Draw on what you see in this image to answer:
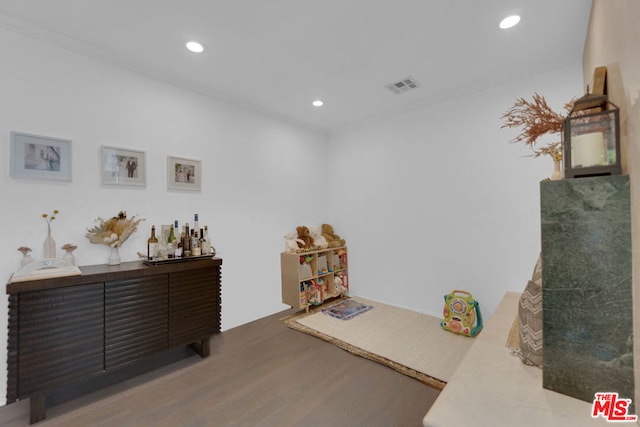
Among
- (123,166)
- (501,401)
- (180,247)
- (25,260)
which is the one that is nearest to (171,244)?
(180,247)

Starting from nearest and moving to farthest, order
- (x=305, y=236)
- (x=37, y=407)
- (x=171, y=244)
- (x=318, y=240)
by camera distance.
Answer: (x=37, y=407), (x=171, y=244), (x=305, y=236), (x=318, y=240)

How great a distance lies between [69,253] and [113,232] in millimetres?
306

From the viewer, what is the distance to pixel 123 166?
7.88 feet

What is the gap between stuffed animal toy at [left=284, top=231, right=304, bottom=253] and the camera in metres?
3.63

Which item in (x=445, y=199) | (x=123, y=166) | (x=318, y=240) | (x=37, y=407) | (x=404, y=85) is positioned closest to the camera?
(x=37, y=407)

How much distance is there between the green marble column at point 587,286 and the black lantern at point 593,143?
0.23 feet

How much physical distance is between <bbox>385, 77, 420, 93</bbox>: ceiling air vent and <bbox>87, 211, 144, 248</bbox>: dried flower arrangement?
9.37 ft

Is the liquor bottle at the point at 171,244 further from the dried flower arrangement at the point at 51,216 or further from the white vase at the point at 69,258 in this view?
the dried flower arrangement at the point at 51,216

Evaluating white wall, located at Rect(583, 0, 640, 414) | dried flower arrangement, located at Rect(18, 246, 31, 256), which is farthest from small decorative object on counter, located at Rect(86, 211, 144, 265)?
white wall, located at Rect(583, 0, 640, 414)

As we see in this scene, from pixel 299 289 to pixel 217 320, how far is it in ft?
3.89

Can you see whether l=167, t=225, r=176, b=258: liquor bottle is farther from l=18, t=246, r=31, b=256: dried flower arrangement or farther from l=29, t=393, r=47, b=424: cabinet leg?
l=29, t=393, r=47, b=424: cabinet leg

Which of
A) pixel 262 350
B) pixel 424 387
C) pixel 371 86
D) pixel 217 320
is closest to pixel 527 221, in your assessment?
pixel 424 387

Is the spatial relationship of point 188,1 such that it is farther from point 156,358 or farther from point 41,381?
point 156,358

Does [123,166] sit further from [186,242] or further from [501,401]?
[501,401]
